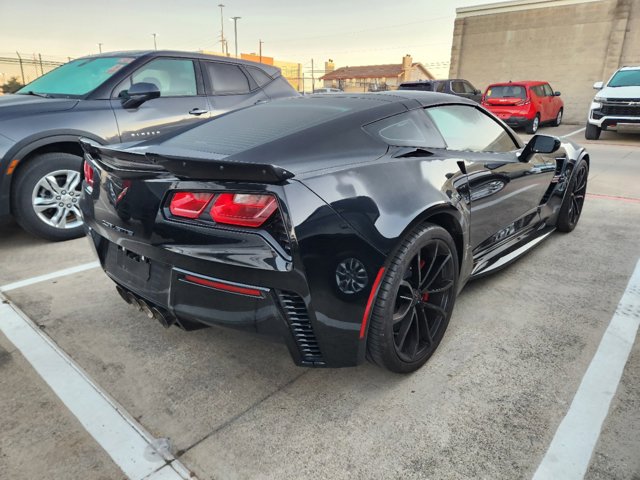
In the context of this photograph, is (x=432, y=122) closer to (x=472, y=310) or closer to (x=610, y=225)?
(x=472, y=310)

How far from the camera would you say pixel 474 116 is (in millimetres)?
3141

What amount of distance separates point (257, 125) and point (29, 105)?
105 inches

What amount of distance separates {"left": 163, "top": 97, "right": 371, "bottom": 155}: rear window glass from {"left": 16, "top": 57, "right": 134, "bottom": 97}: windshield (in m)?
2.43

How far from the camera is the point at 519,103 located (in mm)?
13953

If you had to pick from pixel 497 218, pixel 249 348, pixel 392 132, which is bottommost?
pixel 249 348

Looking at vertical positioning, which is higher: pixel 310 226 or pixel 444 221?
pixel 310 226

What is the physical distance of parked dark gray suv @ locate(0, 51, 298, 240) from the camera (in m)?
3.84

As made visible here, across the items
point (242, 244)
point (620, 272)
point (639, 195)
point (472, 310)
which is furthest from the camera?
point (639, 195)

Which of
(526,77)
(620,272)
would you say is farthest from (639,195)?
(526,77)

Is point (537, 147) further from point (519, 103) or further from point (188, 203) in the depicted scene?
point (519, 103)

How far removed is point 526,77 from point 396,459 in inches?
857

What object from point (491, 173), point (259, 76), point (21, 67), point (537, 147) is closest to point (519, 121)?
point (259, 76)

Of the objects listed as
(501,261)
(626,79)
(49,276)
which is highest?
(626,79)

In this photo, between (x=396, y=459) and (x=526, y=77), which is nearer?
(x=396, y=459)
